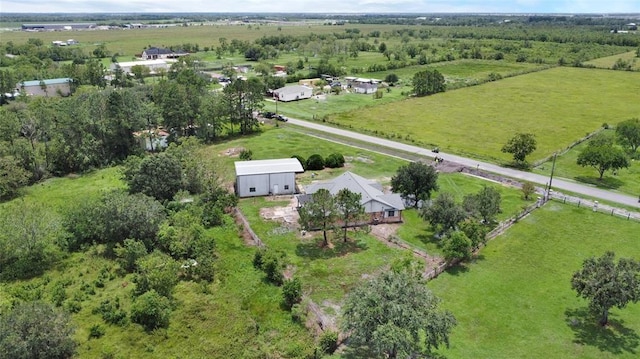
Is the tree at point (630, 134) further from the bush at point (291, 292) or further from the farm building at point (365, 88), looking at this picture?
the farm building at point (365, 88)

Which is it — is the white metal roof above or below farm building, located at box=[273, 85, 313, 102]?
below

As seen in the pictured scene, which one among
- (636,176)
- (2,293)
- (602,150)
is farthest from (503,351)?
(636,176)

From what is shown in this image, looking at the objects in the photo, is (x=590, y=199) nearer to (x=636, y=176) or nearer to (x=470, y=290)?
(x=636, y=176)

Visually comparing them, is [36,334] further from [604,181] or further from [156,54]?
[156,54]

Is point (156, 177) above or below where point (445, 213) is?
above

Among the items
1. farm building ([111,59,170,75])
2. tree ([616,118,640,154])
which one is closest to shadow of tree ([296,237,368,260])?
tree ([616,118,640,154])

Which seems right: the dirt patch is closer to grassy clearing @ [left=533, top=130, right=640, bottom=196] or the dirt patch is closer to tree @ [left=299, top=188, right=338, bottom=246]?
tree @ [left=299, top=188, right=338, bottom=246]

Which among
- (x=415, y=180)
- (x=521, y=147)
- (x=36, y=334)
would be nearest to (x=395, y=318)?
(x=36, y=334)

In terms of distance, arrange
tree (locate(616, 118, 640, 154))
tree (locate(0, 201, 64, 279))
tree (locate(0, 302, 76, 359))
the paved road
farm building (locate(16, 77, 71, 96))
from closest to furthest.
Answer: tree (locate(0, 302, 76, 359)) < tree (locate(0, 201, 64, 279)) < the paved road < tree (locate(616, 118, 640, 154)) < farm building (locate(16, 77, 71, 96))
